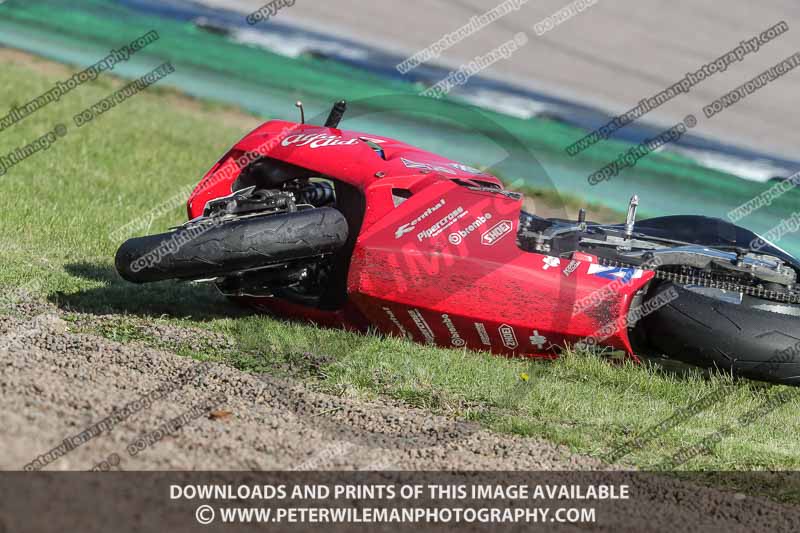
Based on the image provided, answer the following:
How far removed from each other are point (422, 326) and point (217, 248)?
141 centimetres

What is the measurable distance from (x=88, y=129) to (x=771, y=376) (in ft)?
30.3

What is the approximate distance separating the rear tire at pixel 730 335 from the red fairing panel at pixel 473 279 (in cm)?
29

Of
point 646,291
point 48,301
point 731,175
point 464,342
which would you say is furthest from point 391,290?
point 731,175

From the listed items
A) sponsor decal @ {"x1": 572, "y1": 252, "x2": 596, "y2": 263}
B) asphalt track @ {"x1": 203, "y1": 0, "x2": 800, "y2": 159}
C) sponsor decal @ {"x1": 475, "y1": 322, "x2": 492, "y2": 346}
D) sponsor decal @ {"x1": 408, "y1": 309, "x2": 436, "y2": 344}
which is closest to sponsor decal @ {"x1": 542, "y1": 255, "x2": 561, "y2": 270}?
sponsor decal @ {"x1": 572, "y1": 252, "x2": 596, "y2": 263}

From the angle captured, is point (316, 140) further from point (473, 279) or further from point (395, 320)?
point (473, 279)

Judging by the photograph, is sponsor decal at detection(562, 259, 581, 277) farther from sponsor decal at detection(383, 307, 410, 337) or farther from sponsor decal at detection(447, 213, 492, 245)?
sponsor decal at detection(383, 307, 410, 337)

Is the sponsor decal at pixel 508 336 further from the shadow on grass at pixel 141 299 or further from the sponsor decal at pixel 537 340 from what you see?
the shadow on grass at pixel 141 299

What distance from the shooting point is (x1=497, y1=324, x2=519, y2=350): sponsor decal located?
6.70 m

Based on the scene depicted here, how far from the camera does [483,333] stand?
678 cm

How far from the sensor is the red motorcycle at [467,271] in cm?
655

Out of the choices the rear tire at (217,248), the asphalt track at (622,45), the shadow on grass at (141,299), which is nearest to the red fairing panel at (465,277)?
the rear tire at (217,248)

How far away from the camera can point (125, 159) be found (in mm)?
12008

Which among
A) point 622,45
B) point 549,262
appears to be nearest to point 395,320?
point 549,262

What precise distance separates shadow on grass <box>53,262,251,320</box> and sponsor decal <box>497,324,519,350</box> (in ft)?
6.34
